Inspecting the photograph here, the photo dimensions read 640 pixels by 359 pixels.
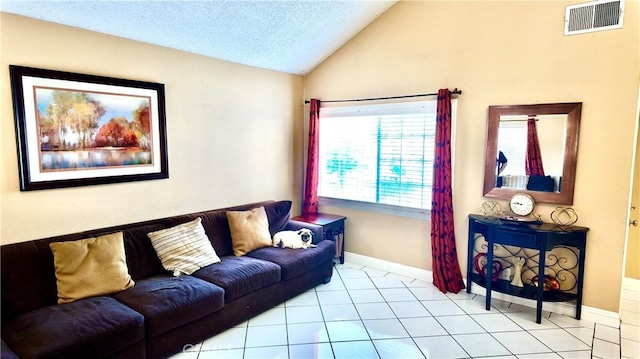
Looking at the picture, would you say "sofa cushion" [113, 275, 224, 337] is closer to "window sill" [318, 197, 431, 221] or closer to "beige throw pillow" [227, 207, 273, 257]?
"beige throw pillow" [227, 207, 273, 257]

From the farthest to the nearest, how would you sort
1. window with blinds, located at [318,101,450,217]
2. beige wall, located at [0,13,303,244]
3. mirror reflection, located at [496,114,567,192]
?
window with blinds, located at [318,101,450,217]
mirror reflection, located at [496,114,567,192]
beige wall, located at [0,13,303,244]

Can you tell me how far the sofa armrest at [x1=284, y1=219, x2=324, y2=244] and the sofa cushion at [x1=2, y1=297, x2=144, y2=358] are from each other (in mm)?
1876

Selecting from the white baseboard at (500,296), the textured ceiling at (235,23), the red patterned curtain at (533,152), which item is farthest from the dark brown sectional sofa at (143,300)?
the red patterned curtain at (533,152)

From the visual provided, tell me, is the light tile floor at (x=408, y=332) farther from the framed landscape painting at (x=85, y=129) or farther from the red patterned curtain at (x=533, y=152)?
the framed landscape painting at (x=85, y=129)

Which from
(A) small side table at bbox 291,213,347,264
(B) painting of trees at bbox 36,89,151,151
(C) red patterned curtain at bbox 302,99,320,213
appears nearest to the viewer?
(B) painting of trees at bbox 36,89,151,151

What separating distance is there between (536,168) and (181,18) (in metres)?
3.19

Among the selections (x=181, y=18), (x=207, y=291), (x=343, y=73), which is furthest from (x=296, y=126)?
(x=207, y=291)

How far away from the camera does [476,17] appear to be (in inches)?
133

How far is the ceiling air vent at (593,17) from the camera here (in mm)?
2785

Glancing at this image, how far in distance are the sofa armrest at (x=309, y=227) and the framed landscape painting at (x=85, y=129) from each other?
138 cm

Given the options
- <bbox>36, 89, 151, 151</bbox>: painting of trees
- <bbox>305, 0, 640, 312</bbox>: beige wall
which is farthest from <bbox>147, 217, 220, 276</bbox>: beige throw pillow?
<bbox>305, 0, 640, 312</bbox>: beige wall

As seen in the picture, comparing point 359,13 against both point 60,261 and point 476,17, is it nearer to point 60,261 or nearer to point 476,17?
point 476,17

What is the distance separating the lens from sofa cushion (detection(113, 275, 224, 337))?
2.28 m

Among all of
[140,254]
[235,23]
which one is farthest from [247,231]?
[235,23]
